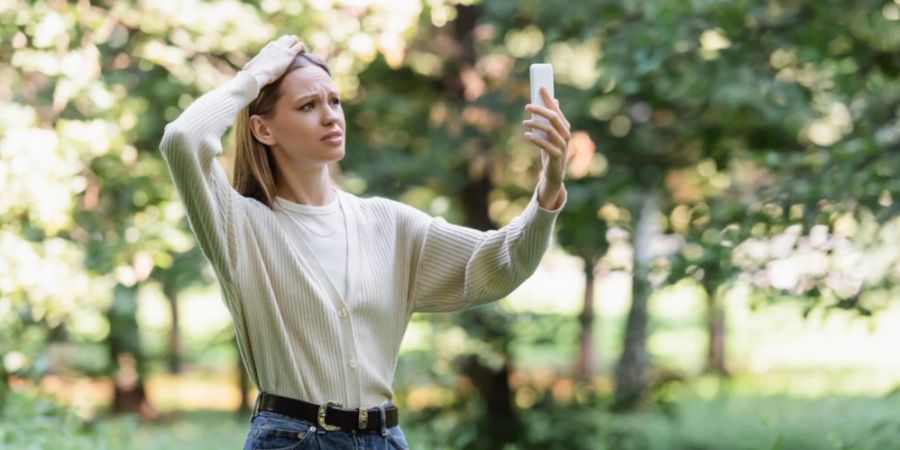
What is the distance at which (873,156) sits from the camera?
18.0ft

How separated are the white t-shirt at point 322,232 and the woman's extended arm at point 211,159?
12cm

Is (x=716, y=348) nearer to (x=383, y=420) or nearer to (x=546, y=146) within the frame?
(x=383, y=420)

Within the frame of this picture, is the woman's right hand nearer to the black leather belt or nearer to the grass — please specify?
the black leather belt

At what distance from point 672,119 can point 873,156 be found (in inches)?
101

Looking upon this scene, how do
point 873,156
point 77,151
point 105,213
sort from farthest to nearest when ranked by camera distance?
1. point 105,213
2. point 77,151
3. point 873,156

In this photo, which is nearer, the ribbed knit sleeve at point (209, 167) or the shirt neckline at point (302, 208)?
the ribbed knit sleeve at point (209, 167)

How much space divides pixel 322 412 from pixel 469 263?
1.45 feet

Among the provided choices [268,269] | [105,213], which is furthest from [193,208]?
[105,213]

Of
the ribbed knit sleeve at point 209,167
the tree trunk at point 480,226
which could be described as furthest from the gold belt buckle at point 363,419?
the tree trunk at point 480,226

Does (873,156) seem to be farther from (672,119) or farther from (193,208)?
(193,208)

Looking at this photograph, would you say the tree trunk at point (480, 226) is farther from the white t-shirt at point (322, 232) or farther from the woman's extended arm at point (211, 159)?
the woman's extended arm at point (211, 159)

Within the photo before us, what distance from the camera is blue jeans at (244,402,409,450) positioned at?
7.65 ft

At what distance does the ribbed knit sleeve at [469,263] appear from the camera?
96.6 inches

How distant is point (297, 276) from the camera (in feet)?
7.85
